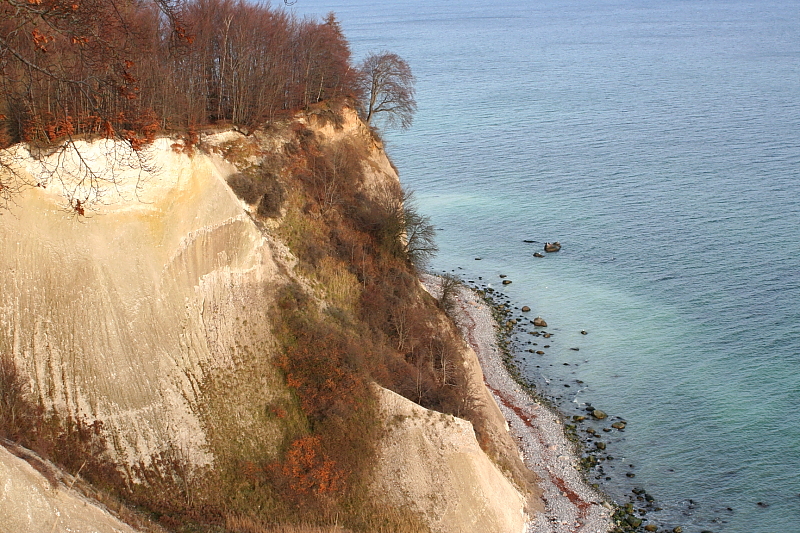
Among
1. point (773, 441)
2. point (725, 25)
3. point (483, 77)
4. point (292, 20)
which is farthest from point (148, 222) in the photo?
point (725, 25)

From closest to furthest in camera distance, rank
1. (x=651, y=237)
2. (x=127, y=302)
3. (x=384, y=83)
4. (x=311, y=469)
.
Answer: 1. (x=127, y=302)
2. (x=311, y=469)
3. (x=384, y=83)
4. (x=651, y=237)

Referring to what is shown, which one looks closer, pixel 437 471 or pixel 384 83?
pixel 437 471

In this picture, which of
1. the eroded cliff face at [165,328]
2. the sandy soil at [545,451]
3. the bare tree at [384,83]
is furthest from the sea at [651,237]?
the bare tree at [384,83]

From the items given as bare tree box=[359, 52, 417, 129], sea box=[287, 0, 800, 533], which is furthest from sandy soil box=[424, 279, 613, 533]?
bare tree box=[359, 52, 417, 129]

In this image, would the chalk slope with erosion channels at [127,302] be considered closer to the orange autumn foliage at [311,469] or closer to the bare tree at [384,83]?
the orange autumn foliage at [311,469]

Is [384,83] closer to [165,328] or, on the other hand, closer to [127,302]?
[165,328]

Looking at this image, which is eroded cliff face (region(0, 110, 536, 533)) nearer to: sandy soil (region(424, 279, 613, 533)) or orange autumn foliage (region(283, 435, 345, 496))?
orange autumn foliage (region(283, 435, 345, 496))

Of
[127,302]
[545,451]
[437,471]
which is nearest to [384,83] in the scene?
[545,451]
